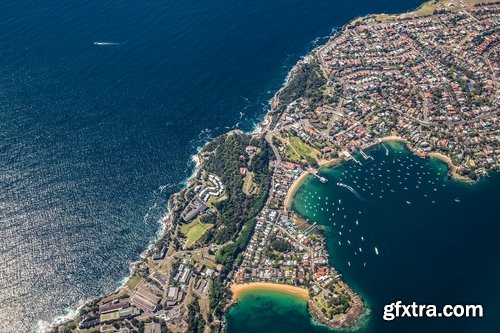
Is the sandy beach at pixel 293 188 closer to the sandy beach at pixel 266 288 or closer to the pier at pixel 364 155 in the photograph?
the pier at pixel 364 155

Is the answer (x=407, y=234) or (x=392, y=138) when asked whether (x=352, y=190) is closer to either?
(x=407, y=234)

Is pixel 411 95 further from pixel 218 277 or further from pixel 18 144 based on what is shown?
pixel 18 144

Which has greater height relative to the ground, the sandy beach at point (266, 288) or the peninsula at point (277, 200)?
the peninsula at point (277, 200)

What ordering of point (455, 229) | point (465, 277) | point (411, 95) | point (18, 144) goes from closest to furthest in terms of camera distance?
point (465, 277) < point (455, 229) < point (18, 144) < point (411, 95)

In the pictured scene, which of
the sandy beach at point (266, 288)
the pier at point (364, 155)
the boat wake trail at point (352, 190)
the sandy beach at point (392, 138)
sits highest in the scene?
the sandy beach at point (392, 138)

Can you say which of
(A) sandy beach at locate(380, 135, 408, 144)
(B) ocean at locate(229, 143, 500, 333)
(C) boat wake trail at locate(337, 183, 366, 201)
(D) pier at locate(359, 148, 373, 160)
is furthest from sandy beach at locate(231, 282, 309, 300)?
(A) sandy beach at locate(380, 135, 408, 144)

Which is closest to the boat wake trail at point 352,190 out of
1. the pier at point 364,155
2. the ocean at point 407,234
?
the ocean at point 407,234

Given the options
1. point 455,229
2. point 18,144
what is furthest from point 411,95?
point 18,144
